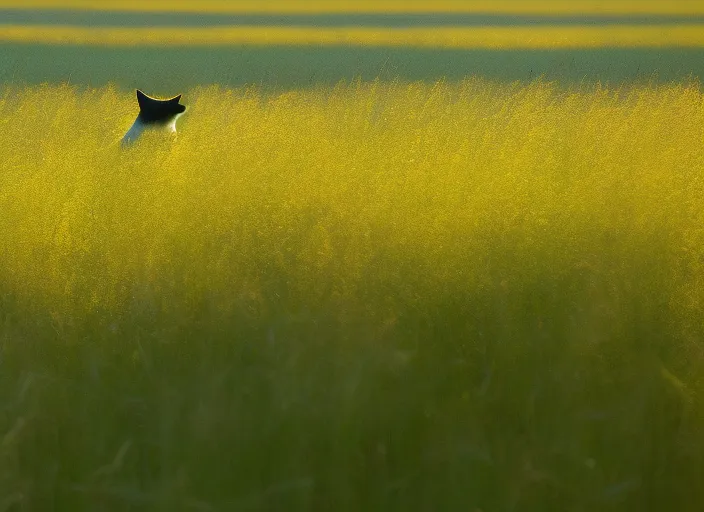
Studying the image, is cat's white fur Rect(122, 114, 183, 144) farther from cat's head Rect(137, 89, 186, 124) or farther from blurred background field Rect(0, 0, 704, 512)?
blurred background field Rect(0, 0, 704, 512)

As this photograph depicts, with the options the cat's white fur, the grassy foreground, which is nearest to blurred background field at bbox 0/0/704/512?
the grassy foreground

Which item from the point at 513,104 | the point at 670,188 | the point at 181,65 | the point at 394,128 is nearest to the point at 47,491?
the point at 670,188

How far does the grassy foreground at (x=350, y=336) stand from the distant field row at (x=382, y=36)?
949cm

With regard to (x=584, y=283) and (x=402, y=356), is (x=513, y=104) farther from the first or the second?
(x=402, y=356)

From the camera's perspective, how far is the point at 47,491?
6.20 feet

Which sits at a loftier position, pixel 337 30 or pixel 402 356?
pixel 402 356

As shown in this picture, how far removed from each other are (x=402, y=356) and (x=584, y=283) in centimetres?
63

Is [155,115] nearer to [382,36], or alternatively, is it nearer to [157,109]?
[157,109]

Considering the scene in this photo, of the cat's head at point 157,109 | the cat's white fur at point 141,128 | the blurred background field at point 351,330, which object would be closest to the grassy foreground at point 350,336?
the blurred background field at point 351,330

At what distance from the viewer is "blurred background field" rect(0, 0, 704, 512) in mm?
1942

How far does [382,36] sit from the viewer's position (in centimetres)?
1466

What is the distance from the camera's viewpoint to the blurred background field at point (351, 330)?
1.94 metres

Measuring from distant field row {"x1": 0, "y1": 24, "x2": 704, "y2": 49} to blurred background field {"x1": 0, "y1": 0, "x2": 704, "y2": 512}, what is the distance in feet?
30.9

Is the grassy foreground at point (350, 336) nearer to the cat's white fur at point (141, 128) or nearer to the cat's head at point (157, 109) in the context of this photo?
the cat's white fur at point (141, 128)
